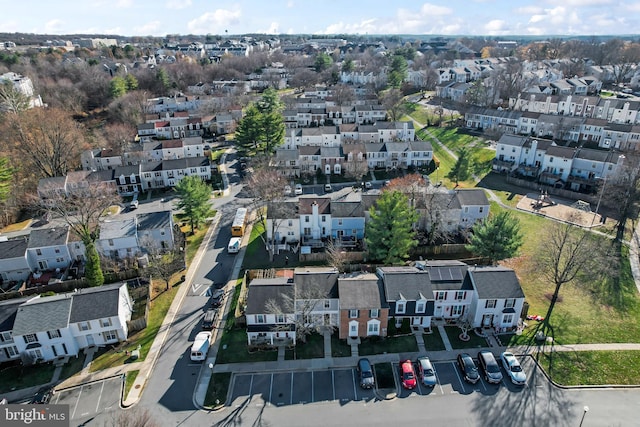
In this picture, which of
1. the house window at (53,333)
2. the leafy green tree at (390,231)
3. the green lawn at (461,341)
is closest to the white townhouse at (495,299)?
the green lawn at (461,341)

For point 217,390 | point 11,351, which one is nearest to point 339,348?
point 217,390

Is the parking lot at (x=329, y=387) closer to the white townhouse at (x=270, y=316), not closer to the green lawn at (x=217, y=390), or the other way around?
the green lawn at (x=217, y=390)

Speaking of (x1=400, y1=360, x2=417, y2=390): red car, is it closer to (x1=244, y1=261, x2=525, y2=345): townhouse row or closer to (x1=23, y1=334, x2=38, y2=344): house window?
(x1=244, y1=261, x2=525, y2=345): townhouse row

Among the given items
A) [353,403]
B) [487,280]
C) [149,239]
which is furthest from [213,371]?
[487,280]

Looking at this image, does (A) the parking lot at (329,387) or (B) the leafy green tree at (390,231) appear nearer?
(A) the parking lot at (329,387)

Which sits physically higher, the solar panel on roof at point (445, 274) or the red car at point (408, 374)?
the solar panel on roof at point (445, 274)
